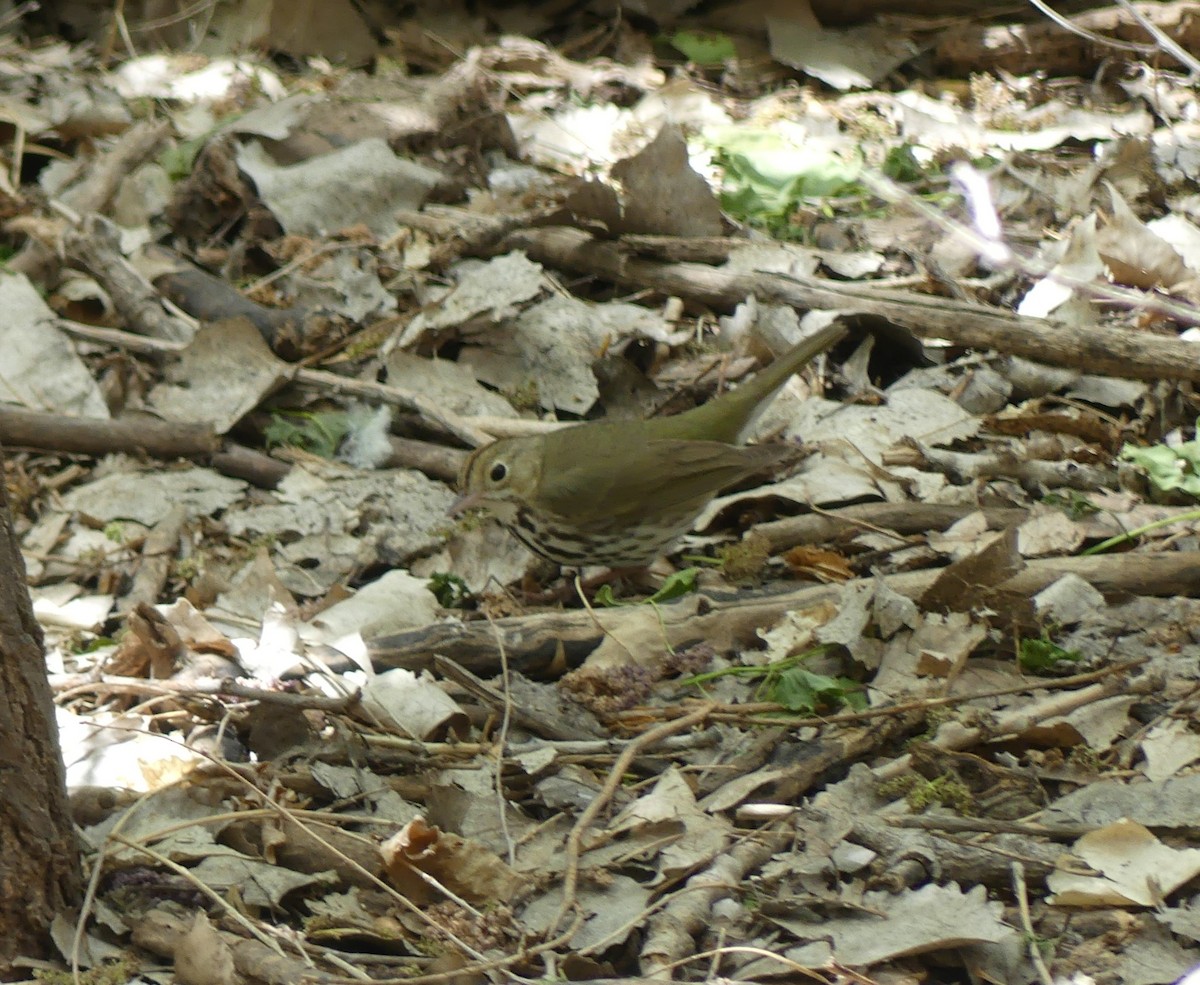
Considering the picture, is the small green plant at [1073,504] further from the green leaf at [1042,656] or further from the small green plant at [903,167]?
the small green plant at [903,167]

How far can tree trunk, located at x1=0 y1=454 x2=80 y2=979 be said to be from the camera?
2.04m

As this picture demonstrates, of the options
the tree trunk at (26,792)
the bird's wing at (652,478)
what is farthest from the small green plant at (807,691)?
the tree trunk at (26,792)

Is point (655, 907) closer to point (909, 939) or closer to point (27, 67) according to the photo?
point (909, 939)

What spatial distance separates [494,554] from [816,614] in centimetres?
113

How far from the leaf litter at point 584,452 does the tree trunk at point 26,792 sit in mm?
106

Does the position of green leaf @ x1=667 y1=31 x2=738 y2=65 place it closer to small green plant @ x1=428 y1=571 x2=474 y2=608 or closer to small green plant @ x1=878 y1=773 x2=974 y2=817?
small green plant @ x1=428 y1=571 x2=474 y2=608

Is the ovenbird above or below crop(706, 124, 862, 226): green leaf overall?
below

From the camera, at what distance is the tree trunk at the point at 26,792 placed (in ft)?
6.68

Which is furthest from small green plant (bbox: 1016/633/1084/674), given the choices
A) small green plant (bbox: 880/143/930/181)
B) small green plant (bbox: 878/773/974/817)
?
small green plant (bbox: 880/143/930/181)

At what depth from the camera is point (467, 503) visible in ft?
12.3

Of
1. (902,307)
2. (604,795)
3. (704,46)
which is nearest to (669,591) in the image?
(604,795)

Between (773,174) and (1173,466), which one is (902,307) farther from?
(773,174)

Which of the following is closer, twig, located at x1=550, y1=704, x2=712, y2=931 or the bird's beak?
twig, located at x1=550, y1=704, x2=712, y2=931

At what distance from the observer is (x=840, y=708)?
2.83 meters
